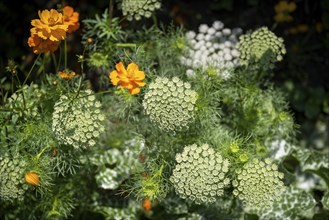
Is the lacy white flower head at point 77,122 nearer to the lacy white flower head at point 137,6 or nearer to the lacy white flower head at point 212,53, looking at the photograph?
the lacy white flower head at point 137,6

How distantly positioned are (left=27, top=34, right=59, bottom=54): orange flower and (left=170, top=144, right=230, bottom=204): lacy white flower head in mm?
1132

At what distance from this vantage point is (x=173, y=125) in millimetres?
3754

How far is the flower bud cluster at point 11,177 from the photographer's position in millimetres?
3920

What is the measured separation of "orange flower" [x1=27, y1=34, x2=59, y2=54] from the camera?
3.85 meters

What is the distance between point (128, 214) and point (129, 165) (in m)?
0.40

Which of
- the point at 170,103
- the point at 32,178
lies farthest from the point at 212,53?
the point at 32,178

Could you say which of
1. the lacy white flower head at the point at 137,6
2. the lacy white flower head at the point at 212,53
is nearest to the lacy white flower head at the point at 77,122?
the lacy white flower head at the point at 137,6

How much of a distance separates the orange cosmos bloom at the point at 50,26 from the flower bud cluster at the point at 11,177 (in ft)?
2.93

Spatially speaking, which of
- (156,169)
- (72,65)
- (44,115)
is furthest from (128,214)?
(72,65)

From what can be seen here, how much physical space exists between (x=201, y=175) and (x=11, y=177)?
1.29 meters

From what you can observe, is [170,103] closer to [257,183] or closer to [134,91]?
[134,91]

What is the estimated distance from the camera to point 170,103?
12.1ft

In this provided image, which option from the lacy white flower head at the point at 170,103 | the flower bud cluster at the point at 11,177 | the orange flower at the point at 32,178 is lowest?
the flower bud cluster at the point at 11,177

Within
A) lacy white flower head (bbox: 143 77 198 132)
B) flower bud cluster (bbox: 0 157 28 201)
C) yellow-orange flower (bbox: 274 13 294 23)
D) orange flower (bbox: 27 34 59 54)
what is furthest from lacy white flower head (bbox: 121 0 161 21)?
yellow-orange flower (bbox: 274 13 294 23)
